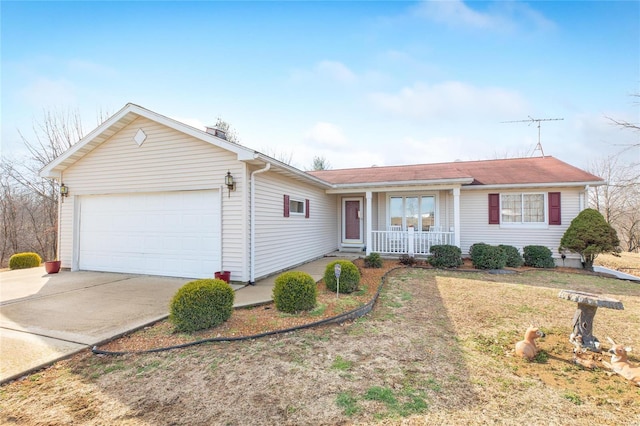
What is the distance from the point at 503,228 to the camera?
10477 millimetres

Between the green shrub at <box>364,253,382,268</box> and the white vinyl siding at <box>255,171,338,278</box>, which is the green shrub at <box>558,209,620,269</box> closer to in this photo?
the green shrub at <box>364,253,382,268</box>

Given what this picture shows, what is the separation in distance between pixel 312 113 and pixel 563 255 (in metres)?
10.8

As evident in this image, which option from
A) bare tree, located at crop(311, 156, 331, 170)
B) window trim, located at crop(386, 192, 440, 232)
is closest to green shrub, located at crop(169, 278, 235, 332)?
window trim, located at crop(386, 192, 440, 232)

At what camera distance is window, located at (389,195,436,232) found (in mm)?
11242

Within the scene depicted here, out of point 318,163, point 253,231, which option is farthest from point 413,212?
point 318,163

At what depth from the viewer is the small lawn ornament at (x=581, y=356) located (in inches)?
129

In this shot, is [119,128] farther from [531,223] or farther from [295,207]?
[531,223]

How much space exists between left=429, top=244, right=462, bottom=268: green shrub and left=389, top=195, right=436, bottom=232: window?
1.80 meters

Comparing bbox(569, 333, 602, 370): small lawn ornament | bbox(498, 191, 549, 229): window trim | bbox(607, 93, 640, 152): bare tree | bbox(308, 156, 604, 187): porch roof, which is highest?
bbox(607, 93, 640, 152): bare tree

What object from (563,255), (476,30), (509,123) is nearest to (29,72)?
(476,30)

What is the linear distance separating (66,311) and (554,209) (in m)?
13.4

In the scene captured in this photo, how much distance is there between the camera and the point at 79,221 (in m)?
8.59

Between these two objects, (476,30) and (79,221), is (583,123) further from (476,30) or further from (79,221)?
(79,221)

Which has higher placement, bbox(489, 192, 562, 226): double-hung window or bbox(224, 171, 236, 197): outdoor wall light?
bbox(224, 171, 236, 197): outdoor wall light
